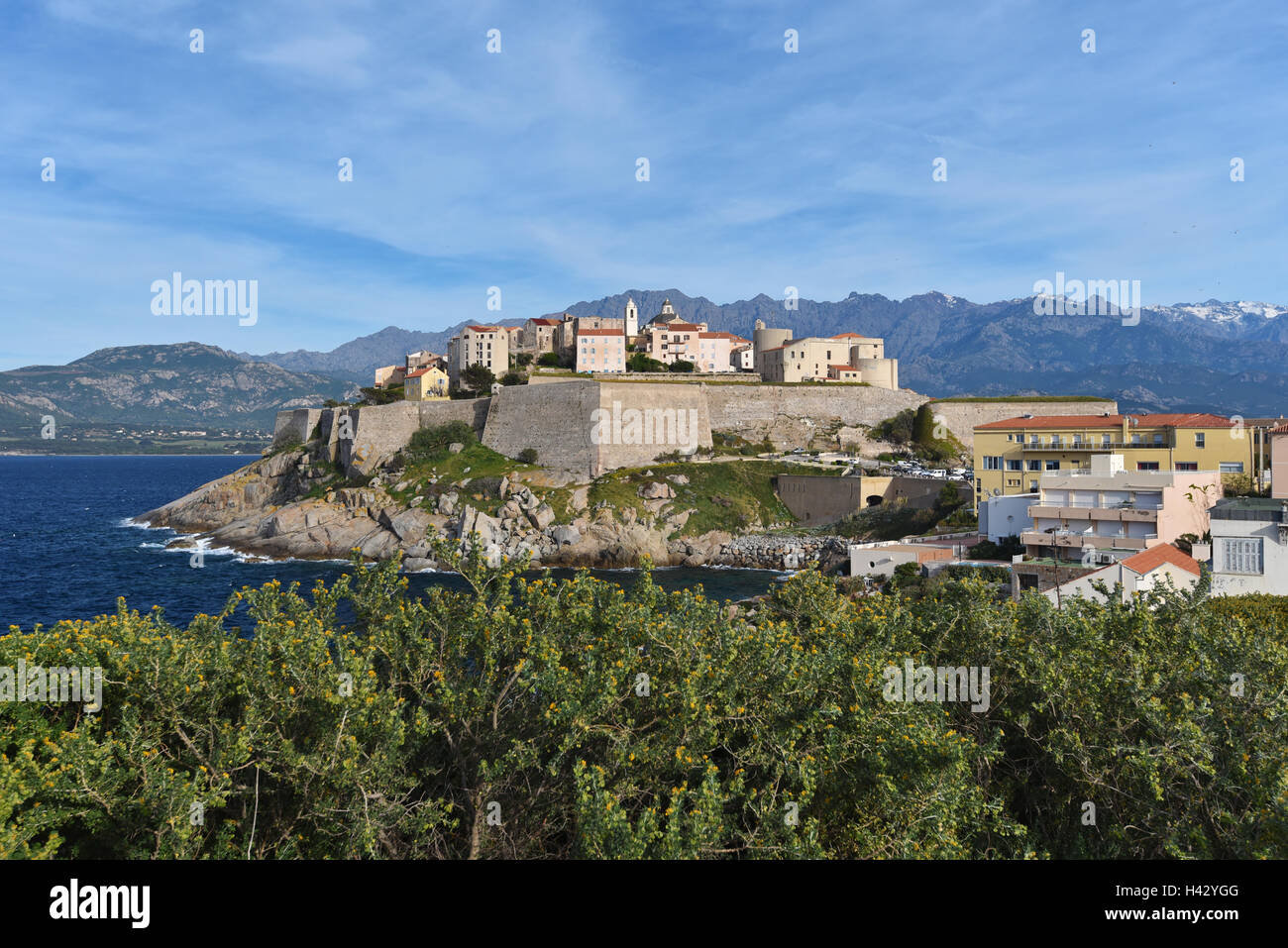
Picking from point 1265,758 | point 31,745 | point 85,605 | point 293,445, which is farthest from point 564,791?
point 293,445

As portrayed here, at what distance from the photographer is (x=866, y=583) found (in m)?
35.5

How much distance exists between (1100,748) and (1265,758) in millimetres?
1889

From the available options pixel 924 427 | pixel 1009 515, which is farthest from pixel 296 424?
pixel 1009 515

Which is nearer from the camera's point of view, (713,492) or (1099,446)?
(1099,446)

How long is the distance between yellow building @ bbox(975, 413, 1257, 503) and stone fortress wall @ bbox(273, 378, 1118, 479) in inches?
994

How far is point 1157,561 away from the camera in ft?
83.4

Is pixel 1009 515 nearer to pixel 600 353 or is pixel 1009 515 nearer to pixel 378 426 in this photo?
pixel 600 353

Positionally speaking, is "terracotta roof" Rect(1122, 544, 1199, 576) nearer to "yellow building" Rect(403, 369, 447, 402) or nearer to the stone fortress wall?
the stone fortress wall

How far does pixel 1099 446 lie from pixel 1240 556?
1402cm

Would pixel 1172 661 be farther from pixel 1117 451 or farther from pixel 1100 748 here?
pixel 1117 451

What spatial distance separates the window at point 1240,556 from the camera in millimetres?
25500

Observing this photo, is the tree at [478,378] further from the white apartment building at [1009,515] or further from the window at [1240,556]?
the window at [1240,556]

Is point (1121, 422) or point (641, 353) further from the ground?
point (641, 353)
